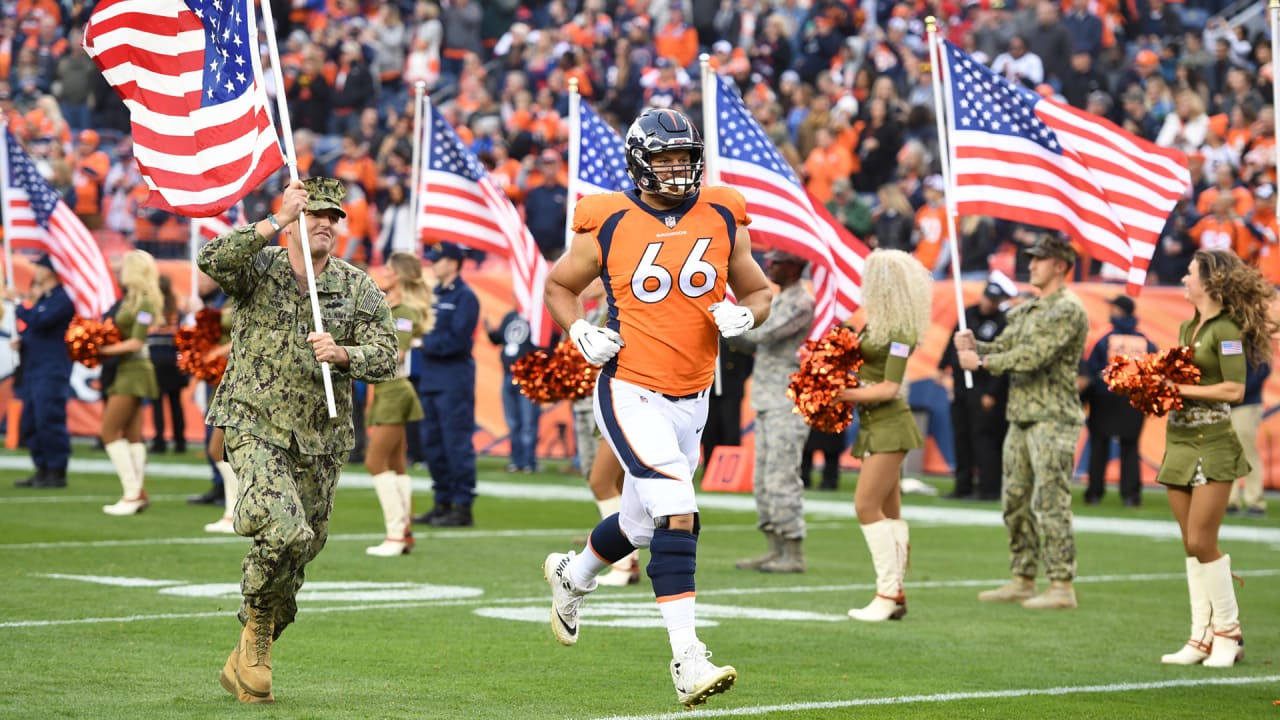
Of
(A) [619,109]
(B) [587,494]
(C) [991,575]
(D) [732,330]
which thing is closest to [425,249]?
(A) [619,109]

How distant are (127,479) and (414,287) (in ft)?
12.0

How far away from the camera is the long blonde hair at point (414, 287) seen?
625 inches

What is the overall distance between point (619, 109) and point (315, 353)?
76.9 feet

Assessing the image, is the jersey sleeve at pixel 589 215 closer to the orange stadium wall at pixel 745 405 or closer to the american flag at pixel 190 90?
the american flag at pixel 190 90

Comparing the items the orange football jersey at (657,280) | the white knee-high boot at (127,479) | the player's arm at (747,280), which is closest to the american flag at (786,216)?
the player's arm at (747,280)

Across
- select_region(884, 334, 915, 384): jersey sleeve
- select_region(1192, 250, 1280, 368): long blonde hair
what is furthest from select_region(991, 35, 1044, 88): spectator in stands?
select_region(1192, 250, 1280, 368): long blonde hair

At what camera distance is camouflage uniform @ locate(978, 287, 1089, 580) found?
39.7ft

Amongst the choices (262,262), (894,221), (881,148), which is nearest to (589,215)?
(262,262)

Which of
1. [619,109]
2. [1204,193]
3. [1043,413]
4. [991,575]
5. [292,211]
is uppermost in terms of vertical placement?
[619,109]

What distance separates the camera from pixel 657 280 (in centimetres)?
802

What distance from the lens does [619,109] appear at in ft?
101

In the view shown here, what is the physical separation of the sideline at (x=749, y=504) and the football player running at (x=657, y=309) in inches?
431

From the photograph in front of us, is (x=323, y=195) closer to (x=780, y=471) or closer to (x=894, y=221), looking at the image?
(x=780, y=471)

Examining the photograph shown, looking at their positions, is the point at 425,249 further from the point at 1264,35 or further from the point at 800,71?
the point at 1264,35
